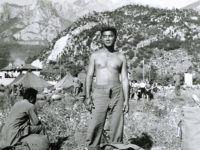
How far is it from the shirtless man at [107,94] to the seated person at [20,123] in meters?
0.83

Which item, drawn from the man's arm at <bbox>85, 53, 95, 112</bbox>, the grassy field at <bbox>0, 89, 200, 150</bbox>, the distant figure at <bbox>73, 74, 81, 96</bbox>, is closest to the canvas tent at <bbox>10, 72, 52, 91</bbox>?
the distant figure at <bbox>73, 74, 81, 96</bbox>

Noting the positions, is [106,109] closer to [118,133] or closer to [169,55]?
[118,133]

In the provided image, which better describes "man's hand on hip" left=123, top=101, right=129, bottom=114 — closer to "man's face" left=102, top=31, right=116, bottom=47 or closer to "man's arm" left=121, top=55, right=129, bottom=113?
"man's arm" left=121, top=55, right=129, bottom=113

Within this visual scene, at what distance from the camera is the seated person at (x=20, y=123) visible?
157 inches

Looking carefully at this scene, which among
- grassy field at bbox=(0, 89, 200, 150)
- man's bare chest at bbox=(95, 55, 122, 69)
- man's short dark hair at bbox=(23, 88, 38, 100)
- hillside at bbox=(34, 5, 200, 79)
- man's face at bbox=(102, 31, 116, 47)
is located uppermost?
hillside at bbox=(34, 5, 200, 79)

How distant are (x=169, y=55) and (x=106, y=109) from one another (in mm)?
52408

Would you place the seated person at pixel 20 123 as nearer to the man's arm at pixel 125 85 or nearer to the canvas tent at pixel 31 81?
the man's arm at pixel 125 85

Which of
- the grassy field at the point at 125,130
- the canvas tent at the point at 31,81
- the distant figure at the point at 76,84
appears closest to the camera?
the grassy field at the point at 125,130

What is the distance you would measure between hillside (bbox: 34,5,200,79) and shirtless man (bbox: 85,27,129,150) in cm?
4472

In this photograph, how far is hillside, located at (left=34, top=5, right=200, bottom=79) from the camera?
56.6 meters

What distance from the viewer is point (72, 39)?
252 ft

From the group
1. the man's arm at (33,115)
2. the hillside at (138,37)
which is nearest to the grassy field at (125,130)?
the man's arm at (33,115)

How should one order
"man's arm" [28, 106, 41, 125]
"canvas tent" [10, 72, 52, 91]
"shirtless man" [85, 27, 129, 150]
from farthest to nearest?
1. "canvas tent" [10, 72, 52, 91]
2. "man's arm" [28, 106, 41, 125]
3. "shirtless man" [85, 27, 129, 150]

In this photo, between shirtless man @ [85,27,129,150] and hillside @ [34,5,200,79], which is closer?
shirtless man @ [85,27,129,150]
